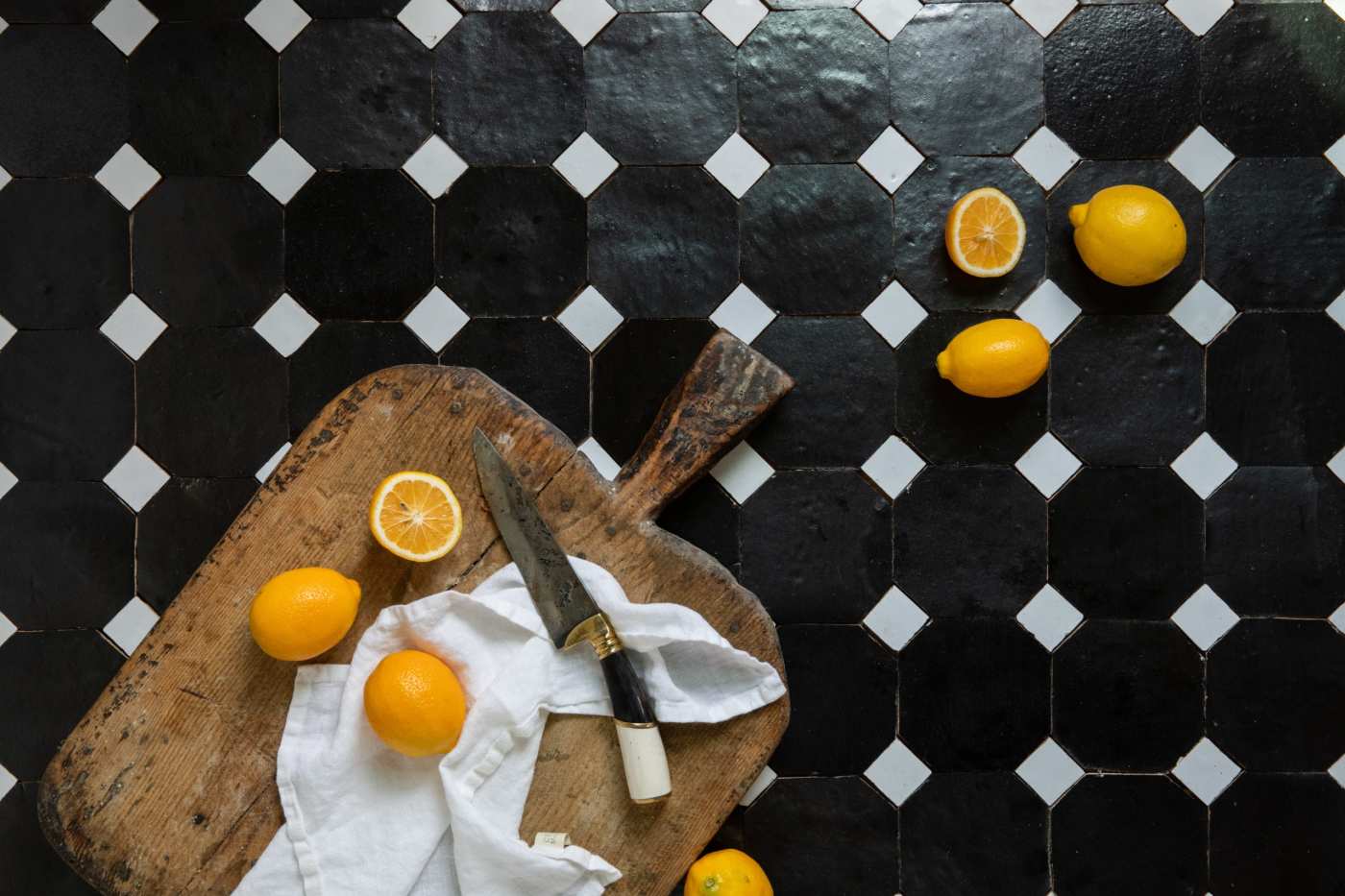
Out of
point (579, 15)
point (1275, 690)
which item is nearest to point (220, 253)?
point (579, 15)

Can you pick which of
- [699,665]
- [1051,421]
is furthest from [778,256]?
[699,665]

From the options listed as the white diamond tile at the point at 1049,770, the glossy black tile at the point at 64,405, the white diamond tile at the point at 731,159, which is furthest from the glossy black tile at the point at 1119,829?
the glossy black tile at the point at 64,405

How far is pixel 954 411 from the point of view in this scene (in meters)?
1.04

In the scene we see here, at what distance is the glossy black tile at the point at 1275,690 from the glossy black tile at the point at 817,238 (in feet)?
1.99

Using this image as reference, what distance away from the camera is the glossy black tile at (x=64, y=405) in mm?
1051

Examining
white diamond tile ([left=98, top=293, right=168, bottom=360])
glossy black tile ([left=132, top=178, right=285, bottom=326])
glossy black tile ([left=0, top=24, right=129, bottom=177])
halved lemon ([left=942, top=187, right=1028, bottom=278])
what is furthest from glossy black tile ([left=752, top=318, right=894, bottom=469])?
glossy black tile ([left=0, top=24, right=129, bottom=177])

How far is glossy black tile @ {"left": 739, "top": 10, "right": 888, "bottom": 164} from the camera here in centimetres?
104

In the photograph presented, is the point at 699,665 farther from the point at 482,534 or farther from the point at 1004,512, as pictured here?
the point at 1004,512

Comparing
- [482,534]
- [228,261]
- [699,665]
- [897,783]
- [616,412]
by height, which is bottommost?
[897,783]

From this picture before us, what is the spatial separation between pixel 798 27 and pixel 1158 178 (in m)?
0.46

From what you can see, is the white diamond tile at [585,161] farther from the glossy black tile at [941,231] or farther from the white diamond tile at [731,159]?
the glossy black tile at [941,231]

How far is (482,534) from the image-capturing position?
2.99 feet

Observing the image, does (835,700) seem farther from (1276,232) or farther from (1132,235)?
(1276,232)

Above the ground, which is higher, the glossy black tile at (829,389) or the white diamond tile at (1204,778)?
the glossy black tile at (829,389)
